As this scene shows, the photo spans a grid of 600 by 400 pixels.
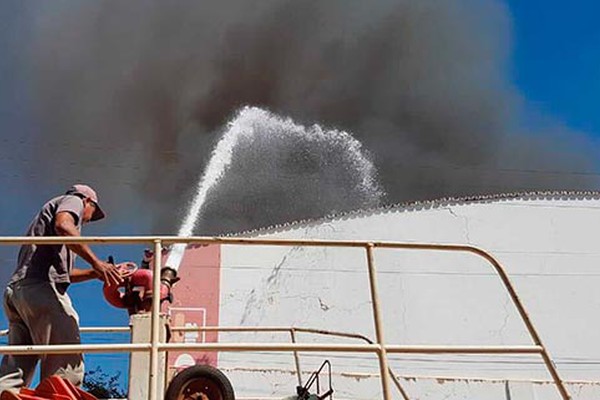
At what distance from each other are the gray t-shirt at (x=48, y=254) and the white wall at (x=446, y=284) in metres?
10.5

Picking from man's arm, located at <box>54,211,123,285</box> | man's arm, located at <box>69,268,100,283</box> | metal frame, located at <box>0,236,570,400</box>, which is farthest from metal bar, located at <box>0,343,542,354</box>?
man's arm, located at <box>69,268,100,283</box>

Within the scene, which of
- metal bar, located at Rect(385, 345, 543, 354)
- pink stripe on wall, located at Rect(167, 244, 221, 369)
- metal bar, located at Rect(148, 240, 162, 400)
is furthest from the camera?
pink stripe on wall, located at Rect(167, 244, 221, 369)

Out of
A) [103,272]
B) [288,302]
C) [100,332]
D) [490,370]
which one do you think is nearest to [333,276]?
[288,302]

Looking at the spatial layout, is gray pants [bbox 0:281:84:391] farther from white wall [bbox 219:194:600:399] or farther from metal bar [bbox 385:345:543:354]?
white wall [bbox 219:194:600:399]

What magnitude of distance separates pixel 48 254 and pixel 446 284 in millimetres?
12747

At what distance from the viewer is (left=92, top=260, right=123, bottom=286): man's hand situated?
13.5ft

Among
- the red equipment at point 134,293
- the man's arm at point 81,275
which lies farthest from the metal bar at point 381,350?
the man's arm at point 81,275

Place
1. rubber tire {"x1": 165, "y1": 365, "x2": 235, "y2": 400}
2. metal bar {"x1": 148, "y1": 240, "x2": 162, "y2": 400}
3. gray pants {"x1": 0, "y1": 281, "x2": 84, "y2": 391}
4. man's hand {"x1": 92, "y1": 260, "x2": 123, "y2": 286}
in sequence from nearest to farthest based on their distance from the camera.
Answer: metal bar {"x1": 148, "y1": 240, "x2": 162, "y2": 400}
gray pants {"x1": 0, "y1": 281, "x2": 84, "y2": 391}
man's hand {"x1": 92, "y1": 260, "x2": 123, "y2": 286}
rubber tire {"x1": 165, "y1": 365, "x2": 235, "y2": 400}

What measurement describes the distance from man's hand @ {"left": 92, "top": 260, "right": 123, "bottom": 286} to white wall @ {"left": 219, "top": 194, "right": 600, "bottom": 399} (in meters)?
10.4

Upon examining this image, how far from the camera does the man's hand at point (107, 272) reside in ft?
13.5

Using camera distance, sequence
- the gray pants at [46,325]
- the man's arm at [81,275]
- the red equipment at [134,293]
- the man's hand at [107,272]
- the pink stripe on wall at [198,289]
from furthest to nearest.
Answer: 1. the pink stripe on wall at [198,289]
2. the man's arm at [81,275]
3. the red equipment at [134,293]
4. the man's hand at [107,272]
5. the gray pants at [46,325]

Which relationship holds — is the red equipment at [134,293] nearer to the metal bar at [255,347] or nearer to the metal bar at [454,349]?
the metal bar at [255,347]

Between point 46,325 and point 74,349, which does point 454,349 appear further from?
point 46,325

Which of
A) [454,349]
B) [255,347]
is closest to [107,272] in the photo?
[255,347]
